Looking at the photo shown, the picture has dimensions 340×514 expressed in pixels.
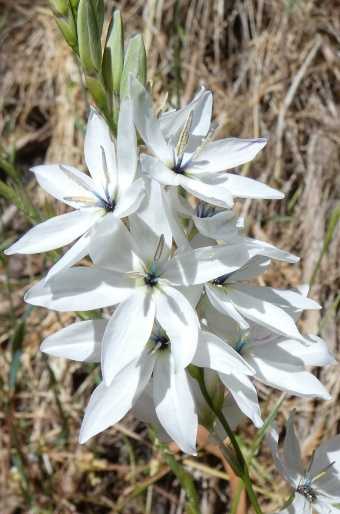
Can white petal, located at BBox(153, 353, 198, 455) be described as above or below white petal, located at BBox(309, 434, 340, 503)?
above

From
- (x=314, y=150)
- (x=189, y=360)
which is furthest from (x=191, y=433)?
(x=314, y=150)

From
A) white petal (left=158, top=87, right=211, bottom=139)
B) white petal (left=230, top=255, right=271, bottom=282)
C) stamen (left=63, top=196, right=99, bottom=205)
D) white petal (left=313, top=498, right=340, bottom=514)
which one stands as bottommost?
white petal (left=313, top=498, right=340, bottom=514)

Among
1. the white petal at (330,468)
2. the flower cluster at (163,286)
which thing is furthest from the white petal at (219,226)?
the white petal at (330,468)

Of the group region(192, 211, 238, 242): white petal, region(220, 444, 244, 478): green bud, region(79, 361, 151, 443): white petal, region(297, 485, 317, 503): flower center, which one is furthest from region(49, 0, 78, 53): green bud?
region(297, 485, 317, 503): flower center

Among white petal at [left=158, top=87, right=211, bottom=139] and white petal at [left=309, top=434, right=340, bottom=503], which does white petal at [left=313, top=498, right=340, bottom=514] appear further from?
white petal at [left=158, top=87, right=211, bottom=139]

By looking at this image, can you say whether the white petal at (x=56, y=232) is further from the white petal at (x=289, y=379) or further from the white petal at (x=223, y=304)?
the white petal at (x=289, y=379)
